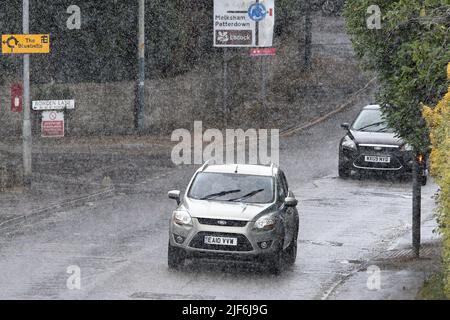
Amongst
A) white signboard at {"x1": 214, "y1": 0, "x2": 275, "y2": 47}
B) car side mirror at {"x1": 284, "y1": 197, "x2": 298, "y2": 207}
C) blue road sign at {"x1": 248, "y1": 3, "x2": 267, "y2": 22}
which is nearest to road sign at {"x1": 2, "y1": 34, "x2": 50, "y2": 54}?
car side mirror at {"x1": 284, "y1": 197, "x2": 298, "y2": 207}

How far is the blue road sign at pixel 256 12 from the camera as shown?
131 ft

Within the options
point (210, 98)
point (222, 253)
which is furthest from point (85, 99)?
point (222, 253)

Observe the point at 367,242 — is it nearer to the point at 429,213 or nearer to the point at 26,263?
the point at 429,213

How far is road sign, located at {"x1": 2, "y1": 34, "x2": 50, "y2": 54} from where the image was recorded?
2505 cm

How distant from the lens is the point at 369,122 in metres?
29.0

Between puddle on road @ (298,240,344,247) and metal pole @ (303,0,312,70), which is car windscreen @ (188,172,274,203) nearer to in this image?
puddle on road @ (298,240,344,247)

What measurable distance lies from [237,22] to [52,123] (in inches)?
480

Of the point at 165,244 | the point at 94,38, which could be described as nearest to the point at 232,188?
the point at 165,244

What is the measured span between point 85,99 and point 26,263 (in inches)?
835

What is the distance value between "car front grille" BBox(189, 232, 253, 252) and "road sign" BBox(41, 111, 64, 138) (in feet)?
43.7

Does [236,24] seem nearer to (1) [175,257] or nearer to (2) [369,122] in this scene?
(2) [369,122]

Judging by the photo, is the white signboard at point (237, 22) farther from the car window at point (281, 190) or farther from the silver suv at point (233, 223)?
the silver suv at point (233, 223)

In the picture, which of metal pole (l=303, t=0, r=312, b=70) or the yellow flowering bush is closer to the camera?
the yellow flowering bush

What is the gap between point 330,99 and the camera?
42.3 m
